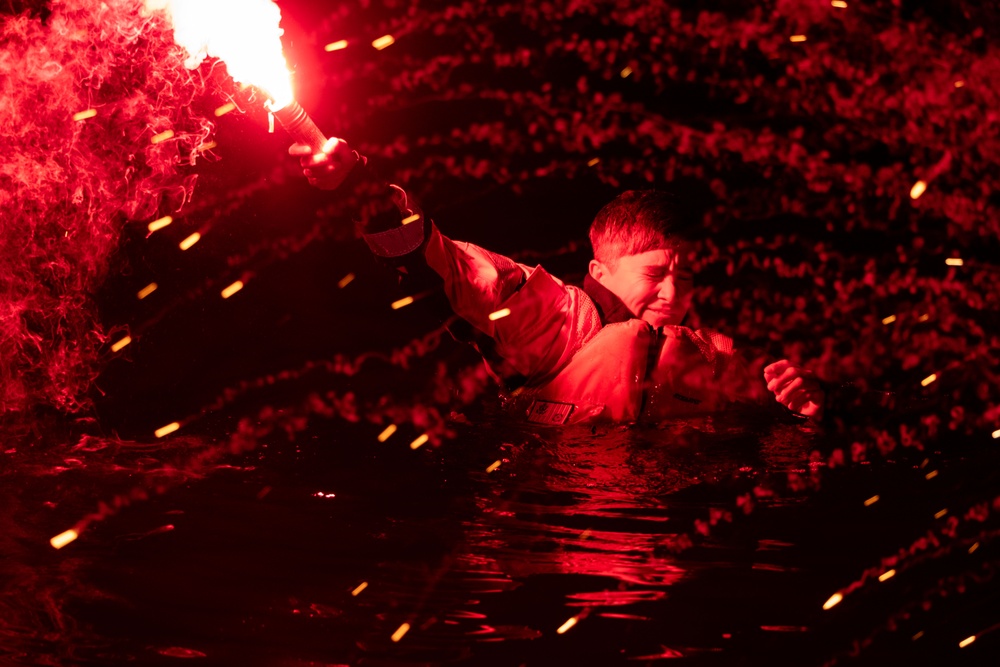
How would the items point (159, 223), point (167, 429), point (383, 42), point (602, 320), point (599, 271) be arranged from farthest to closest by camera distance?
point (383, 42), point (159, 223), point (167, 429), point (599, 271), point (602, 320)

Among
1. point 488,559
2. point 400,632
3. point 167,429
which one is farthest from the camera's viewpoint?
point 167,429

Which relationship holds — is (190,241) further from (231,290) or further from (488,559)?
(488,559)

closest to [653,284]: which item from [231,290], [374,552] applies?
[374,552]

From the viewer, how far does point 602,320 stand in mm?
4844

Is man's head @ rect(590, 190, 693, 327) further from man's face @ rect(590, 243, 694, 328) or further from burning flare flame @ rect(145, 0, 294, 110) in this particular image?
burning flare flame @ rect(145, 0, 294, 110)

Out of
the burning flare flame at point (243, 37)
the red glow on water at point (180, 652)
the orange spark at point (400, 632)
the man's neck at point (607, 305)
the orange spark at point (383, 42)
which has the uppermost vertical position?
the burning flare flame at point (243, 37)

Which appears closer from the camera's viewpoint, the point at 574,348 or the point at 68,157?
the point at 574,348

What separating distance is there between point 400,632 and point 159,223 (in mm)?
5695

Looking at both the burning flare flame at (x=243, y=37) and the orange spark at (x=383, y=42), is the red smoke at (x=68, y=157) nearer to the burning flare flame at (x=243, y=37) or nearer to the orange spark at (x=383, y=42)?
the burning flare flame at (x=243, y=37)

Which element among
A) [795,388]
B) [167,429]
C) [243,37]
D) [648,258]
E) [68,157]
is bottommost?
[795,388]

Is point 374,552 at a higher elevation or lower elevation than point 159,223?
higher

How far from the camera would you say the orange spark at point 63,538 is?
3.04 m

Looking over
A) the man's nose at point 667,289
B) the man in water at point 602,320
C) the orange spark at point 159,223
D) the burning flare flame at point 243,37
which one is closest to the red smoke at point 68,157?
the orange spark at point 159,223

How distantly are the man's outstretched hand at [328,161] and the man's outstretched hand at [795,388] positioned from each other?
215 cm
